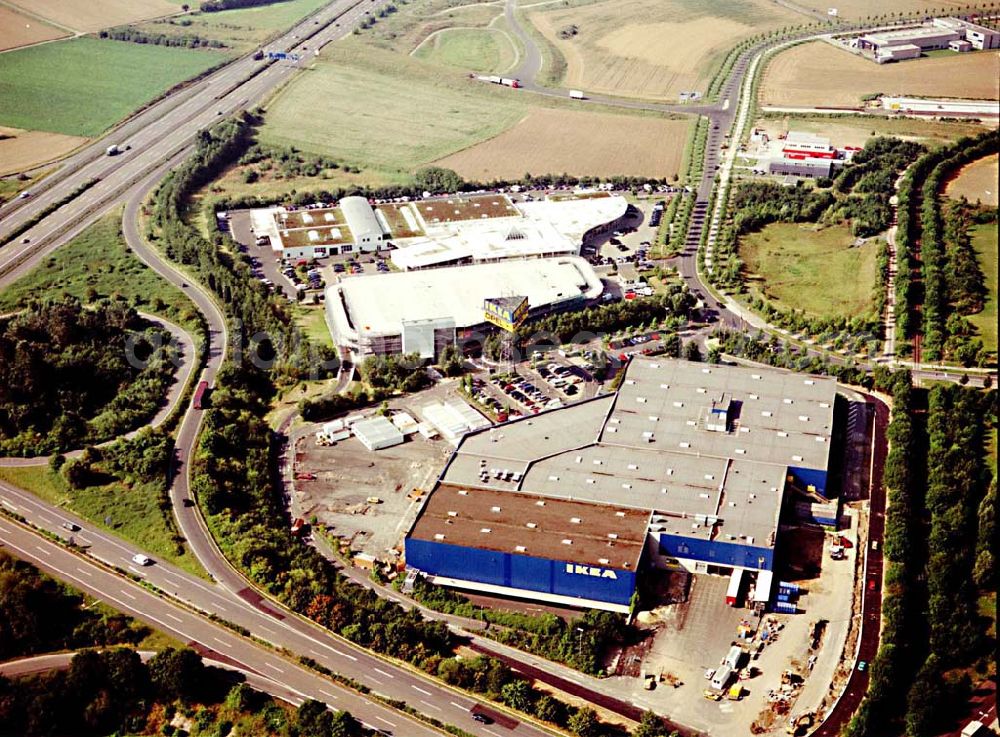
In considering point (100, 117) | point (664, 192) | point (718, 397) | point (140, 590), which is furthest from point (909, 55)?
point (140, 590)

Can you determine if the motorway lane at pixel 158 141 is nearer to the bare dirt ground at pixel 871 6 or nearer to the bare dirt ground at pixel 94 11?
the bare dirt ground at pixel 94 11

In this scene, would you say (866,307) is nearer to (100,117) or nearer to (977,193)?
(977,193)

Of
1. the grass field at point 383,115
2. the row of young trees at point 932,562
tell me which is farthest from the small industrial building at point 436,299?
the grass field at point 383,115

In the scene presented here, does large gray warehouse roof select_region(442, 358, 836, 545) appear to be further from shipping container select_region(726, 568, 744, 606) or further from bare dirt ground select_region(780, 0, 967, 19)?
bare dirt ground select_region(780, 0, 967, 19)

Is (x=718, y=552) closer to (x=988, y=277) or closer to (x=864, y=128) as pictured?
(x=988, y=277)

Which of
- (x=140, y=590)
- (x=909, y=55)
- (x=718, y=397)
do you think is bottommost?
(x=140, y=590)

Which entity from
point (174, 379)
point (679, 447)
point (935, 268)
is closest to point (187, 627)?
point (174, 379)

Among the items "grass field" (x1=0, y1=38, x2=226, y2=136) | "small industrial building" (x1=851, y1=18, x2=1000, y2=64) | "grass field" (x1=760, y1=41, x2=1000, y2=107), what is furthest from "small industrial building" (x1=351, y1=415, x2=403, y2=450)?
"small industrial building" (x1=851, y1=18, x2=1000, y2=64)
